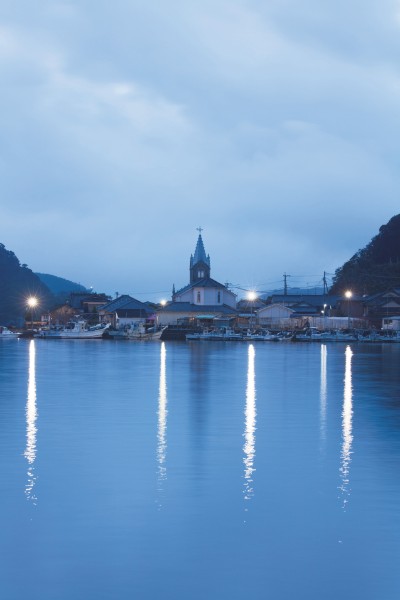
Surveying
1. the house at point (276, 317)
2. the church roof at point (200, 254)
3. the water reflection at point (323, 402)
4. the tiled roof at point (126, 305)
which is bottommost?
the water reflection at point (323, 402)

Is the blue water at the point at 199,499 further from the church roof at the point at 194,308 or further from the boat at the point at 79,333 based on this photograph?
the boat at the point at 79,333

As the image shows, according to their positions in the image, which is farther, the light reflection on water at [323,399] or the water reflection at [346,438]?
the light reflection on water at [323,399]

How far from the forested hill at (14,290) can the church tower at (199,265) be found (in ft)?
126

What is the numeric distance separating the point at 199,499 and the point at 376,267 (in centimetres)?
9892

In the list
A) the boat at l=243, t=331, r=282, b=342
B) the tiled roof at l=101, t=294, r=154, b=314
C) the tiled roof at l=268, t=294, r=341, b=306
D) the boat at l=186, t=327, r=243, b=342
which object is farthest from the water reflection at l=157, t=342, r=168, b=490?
the tiled roof at l=101, t=294, r=154, b=314

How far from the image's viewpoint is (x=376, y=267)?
357 feet

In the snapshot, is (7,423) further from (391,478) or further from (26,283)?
(26,283)

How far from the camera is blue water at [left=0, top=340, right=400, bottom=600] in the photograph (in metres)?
9.66

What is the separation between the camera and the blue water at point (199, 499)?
966 centimetres

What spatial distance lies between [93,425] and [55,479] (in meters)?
7.37

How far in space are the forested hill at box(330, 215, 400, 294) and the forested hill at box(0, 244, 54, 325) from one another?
64.4 m

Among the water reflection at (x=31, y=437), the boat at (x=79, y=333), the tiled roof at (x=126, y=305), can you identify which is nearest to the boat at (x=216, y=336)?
the boat at (x=79, y=333)

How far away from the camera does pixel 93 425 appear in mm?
22391

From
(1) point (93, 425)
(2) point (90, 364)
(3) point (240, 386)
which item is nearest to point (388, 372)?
(3) point (240, 386)
